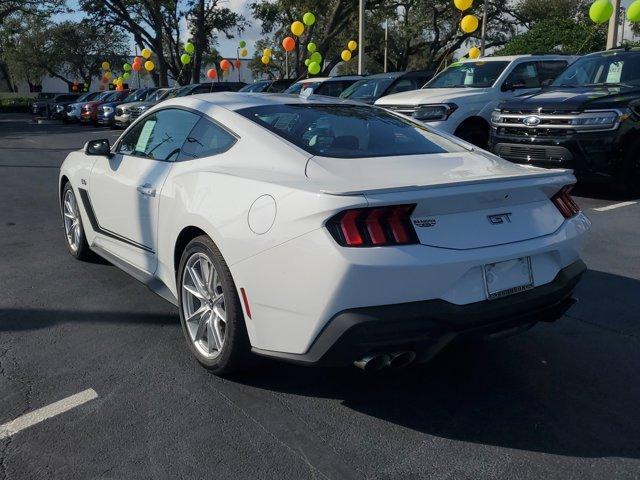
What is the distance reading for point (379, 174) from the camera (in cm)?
315

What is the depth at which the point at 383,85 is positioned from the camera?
539 inches

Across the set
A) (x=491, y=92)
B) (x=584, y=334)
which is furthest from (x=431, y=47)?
(x=584, y=334)

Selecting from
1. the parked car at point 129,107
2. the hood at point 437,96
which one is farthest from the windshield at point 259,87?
the hood at point 437,96

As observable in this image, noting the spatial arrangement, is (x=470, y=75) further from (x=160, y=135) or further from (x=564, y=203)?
(x=564, y=203)

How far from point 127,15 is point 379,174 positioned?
36.9 metres

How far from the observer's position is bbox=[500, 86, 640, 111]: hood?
7957mm

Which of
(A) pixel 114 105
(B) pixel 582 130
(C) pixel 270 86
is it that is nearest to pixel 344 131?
(B) pixel 582 130

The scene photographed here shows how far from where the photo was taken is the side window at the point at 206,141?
12.5ft

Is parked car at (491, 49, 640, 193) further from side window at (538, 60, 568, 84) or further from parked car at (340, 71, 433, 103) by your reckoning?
parked car at (340, 71, 433, 103)

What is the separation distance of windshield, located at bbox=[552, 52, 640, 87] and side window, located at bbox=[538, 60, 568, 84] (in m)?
1.90

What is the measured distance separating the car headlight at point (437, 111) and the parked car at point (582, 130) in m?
1.26

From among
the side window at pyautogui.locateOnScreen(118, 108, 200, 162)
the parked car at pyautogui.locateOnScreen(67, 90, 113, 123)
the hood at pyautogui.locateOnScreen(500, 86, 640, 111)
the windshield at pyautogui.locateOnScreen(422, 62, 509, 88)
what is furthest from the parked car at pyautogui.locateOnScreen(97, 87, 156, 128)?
the side window at pyautogui.locateOnScreen(118, 108, 200, 162)

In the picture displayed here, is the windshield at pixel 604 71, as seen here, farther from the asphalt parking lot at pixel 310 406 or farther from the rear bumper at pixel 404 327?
the rear bumper at pixel 404 327

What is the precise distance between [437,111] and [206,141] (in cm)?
676
